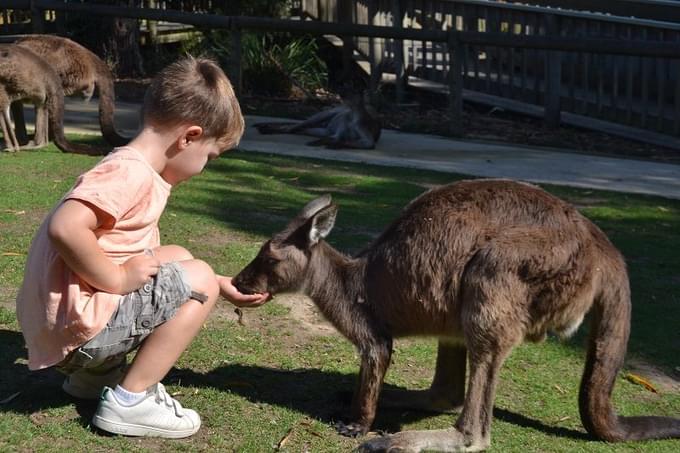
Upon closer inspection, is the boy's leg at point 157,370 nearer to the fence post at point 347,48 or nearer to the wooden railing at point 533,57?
the wooden railing at point 533,57

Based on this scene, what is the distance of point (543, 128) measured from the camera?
40.5 ft

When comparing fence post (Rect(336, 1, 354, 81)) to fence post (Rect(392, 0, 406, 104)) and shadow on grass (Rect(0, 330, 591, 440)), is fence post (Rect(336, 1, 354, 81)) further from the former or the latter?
shadow on grass (Rect(0, 330, 591, 440))

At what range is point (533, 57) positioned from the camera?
13.0 m

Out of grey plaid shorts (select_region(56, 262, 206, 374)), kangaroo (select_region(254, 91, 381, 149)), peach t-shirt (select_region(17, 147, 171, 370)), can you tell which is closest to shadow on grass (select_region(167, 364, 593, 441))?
grey plaid shorts (select_region(56, 262, 206, 374))

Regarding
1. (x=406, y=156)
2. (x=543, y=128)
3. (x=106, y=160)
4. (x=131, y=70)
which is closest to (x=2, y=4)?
(x=131, y=70)

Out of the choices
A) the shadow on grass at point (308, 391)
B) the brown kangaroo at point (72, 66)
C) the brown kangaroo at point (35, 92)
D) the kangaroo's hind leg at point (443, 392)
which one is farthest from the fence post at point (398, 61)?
the kangaroo's hind leg at point (443, 392)

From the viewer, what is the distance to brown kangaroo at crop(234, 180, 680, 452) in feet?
12.0

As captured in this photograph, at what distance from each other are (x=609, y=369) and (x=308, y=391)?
4.04 ft

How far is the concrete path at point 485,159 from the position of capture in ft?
29.6

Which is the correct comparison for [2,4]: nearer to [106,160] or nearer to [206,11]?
[206,11]

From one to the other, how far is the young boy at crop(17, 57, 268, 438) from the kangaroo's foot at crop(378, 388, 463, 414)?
84 cm

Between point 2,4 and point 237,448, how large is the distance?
1057 cm

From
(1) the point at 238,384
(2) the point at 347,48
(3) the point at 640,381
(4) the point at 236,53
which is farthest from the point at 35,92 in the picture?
(2) the point at 347,48

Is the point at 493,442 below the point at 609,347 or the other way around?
below
